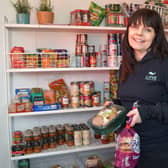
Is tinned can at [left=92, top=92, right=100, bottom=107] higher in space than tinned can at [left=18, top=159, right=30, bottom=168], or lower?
higher

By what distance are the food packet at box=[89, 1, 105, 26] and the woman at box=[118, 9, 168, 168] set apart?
2.57ft

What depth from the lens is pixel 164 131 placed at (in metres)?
1.07

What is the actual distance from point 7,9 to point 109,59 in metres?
0.92

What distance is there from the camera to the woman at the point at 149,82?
103 cm

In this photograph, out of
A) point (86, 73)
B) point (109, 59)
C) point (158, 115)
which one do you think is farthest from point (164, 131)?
point (86, 73)

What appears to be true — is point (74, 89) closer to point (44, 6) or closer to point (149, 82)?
point (44, 6)

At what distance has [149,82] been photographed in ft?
3.40

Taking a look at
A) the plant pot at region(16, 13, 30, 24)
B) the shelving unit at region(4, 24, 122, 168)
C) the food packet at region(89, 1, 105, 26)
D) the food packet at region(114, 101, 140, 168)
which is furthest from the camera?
the food packet at region(89, 1, 105, 26)

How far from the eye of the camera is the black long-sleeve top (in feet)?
3.32

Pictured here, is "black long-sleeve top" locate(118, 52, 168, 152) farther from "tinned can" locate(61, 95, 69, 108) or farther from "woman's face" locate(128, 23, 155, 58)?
"tinned can" locate(61, 95, 69, 108)

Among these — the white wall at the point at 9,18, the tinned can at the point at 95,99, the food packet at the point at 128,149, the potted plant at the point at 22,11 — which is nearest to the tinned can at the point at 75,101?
the tinned can at the point at 95,99

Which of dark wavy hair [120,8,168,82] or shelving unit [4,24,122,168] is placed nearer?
dark wavy hair [120,8,168,82]

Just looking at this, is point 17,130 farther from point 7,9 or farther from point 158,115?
point 158,115

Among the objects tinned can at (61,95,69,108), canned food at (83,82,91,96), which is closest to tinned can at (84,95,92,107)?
canned food at (83,82,91,96)
